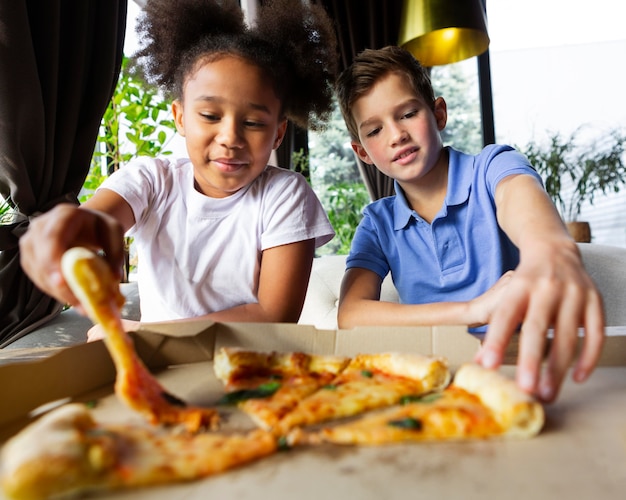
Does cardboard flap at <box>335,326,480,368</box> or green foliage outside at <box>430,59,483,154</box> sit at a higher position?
green foliage outside at <box>430,59,483,154</box>

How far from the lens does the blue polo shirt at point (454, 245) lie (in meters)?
1.46

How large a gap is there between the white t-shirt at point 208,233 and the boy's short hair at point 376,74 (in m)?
0.33

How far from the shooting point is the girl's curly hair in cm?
139

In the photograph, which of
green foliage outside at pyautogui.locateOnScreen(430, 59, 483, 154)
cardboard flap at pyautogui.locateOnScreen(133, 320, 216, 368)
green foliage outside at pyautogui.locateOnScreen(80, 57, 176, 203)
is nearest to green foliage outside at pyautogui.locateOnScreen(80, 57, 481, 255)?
green foliage outside at pyautogui.locateOnScreen(430, 59, 483, 154)

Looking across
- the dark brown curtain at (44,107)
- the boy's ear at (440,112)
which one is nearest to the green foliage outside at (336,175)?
the dark brown curtain at (44,107)

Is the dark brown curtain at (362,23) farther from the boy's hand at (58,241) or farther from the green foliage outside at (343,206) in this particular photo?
the boy's hand at (58,241)

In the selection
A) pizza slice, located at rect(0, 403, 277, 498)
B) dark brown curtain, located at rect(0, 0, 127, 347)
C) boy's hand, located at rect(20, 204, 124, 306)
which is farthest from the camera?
dark brown curtain, located at rect(0, 0, 127, 347)

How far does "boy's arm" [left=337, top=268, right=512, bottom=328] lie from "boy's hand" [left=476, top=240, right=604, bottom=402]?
16.7 inches

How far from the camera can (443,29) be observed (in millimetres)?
2387

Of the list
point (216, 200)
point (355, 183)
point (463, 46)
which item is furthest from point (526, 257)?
point (355, 183)

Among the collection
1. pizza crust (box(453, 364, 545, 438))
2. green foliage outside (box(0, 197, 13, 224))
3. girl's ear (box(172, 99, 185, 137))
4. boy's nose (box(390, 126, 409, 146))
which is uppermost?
girl's ear (box(172, 99, 185, 137))

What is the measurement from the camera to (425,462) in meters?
0.61

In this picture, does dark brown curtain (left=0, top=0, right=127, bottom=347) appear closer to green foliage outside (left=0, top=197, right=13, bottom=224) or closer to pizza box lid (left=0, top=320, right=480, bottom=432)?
green foliage outside (left=0, top=197, right=13, bottom=224)

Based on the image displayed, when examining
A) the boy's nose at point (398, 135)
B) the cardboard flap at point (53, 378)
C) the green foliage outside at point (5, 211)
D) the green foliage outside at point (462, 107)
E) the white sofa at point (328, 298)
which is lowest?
the white sofa at point (328, 298)
